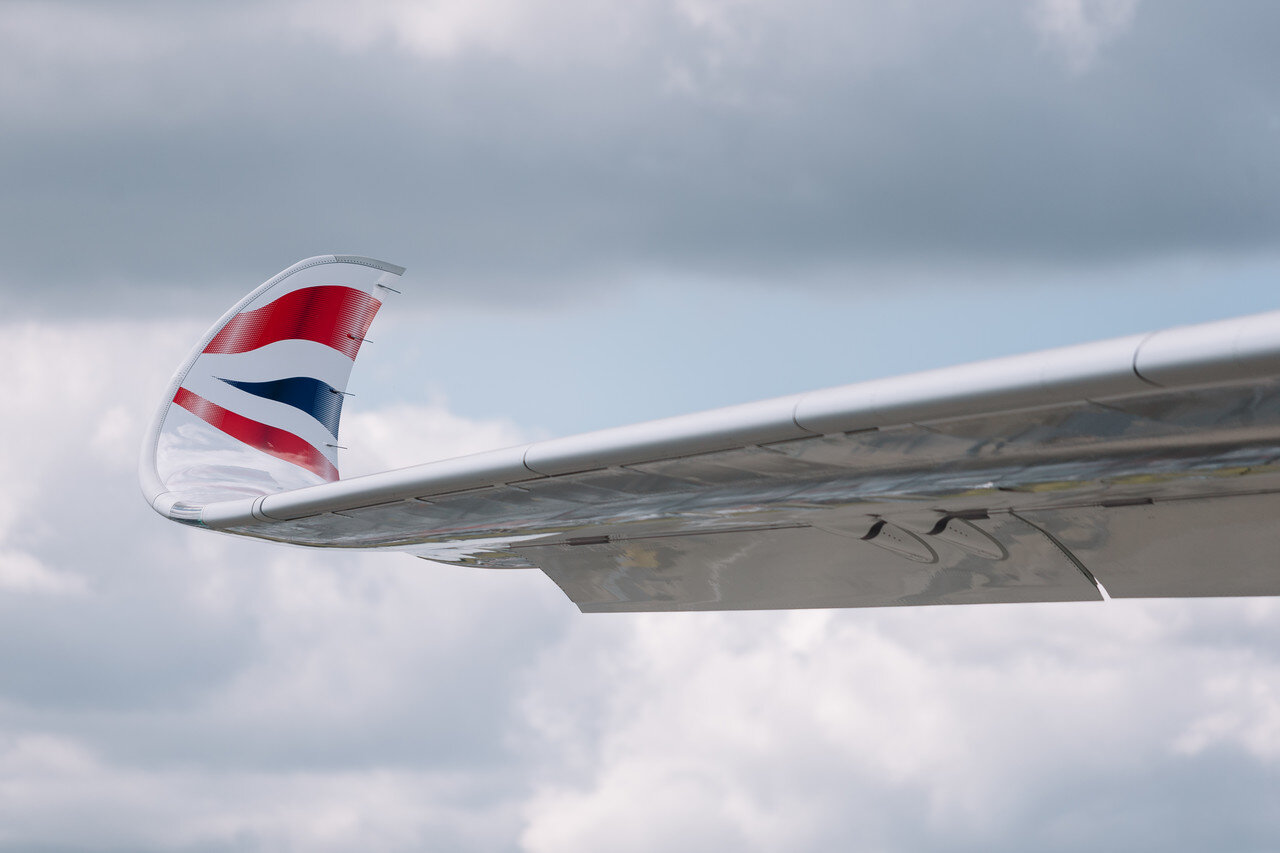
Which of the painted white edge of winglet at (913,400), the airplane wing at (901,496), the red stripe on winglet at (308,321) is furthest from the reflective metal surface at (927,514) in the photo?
the red stripe on winglet at (308,321)

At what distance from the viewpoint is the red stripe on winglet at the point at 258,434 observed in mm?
16422

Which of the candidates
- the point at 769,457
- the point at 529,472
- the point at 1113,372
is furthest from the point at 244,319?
the point at 1113,372

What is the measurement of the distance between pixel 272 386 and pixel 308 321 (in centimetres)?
106

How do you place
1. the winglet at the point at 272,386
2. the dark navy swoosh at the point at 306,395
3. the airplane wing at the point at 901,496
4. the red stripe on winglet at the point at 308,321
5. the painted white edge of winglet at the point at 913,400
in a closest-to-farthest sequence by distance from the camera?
the painted white edge of winglet at the point at 913,400 < the airplane wing at the point at 901,496 < the winglet at the point at 272,386 < the red stripe on winglet at the point at 308,321 < the dark navy swoosh at the point at 306,395

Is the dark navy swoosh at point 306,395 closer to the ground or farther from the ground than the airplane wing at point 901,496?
farther from the ground

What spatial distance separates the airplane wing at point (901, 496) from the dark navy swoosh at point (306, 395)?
14.3 feet

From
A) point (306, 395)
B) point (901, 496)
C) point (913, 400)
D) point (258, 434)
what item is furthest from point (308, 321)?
point (913, 400)

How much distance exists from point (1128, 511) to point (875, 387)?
2.02 meters

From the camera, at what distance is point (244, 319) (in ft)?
55.4

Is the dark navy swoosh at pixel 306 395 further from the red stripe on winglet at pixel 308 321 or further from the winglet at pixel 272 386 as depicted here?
the red stripe on winglet at pixel 308 321

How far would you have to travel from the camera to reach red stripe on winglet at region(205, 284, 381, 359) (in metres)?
16.8

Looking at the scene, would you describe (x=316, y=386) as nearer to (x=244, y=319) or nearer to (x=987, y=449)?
(x=244, y=319)

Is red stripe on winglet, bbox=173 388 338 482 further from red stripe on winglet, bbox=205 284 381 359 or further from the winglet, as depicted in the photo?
red stripe on winglet, bbox=205 284 381 359

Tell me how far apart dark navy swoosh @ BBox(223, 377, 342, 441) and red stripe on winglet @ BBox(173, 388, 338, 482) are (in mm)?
401
